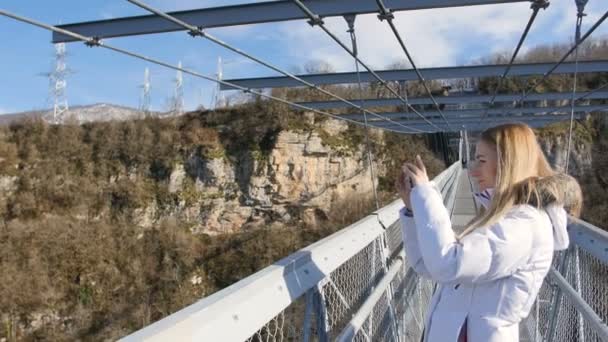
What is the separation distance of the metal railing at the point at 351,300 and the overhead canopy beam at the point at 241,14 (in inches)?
44.9

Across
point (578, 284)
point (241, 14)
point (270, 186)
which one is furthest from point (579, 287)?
point (270, 186)

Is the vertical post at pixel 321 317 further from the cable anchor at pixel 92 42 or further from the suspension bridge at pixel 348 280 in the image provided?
the cable anchor at pixel 92 42

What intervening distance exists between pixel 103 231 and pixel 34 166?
466cm

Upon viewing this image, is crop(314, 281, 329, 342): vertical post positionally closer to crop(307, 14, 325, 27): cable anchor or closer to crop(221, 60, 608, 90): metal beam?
crop(307, 14, 325, 27): cable anchor

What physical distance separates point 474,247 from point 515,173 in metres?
0.27

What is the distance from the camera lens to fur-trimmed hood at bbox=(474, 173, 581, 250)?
1326 mm

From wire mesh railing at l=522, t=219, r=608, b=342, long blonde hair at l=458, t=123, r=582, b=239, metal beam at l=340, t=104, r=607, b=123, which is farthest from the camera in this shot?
metal beam at l=340, t=104, r=607, b=123

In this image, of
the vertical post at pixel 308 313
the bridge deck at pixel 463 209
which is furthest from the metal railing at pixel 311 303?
the bridge deck at pixel 463 209

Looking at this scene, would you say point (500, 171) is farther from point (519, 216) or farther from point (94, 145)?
point (94, 145)

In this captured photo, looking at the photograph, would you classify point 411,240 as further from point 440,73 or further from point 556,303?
point 440,73

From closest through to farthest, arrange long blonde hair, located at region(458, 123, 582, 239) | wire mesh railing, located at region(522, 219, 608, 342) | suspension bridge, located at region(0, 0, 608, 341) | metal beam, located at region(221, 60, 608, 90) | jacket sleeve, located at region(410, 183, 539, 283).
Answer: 1. suspension bridge, located at region(0, 0, 608, 341)
2. jacket sleeve, located at region(410, 183, 539, 283)
3. long blonde hair, located at region(458, 123, 582, 239)
4. wire mesh railing, located at region(522, 219, 608, 342)
5. metal beam, located at region(221, 60, 608, 90)

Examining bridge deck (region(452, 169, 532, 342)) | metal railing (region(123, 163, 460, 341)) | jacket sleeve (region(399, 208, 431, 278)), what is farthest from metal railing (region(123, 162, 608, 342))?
bridge deck (region(452, 169, 532, 342))

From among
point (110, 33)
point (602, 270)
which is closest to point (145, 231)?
point (110, 33)

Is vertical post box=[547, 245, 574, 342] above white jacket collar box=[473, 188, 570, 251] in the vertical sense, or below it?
below
